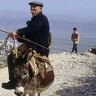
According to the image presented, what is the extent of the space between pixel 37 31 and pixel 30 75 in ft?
3.44

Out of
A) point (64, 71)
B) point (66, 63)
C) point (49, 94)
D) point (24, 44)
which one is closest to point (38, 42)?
point (24, 44)

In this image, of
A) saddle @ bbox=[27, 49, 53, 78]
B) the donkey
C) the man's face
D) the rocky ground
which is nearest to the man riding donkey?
the man's face

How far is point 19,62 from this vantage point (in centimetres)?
1323

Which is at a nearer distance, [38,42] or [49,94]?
A: [38,42]

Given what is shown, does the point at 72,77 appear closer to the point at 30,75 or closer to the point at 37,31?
the point at 37,31

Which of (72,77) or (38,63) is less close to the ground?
(38,63)

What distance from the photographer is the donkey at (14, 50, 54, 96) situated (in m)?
13.1

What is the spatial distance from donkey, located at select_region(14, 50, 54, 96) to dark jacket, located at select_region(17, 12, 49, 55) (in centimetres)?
41

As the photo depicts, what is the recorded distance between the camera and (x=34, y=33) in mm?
13812

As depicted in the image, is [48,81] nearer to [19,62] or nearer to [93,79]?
[19,62]

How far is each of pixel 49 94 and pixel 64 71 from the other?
709 centimetres

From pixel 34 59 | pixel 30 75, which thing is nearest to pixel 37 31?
pixel 34 59

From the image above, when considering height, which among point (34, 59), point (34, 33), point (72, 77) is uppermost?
point (34, 33)

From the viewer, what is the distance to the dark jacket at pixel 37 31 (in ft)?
44.8
